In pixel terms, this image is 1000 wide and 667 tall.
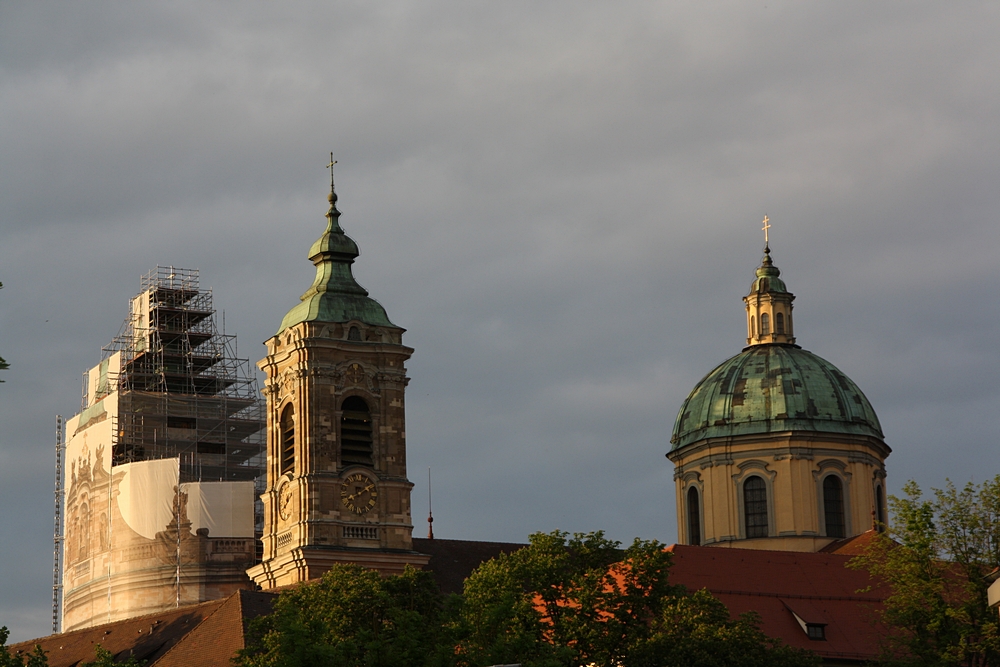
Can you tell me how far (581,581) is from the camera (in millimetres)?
64875

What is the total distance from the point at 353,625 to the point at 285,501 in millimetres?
25441

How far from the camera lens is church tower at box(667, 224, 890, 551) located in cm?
9125

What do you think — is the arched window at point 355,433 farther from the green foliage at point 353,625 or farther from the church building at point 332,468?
the green foliage at point 353,625

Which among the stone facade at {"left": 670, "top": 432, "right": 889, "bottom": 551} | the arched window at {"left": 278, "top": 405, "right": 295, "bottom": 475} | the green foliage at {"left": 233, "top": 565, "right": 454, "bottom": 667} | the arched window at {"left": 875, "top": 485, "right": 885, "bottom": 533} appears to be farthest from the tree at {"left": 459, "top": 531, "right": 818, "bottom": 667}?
the arched window at {"left": 875, "top": 485, "right": 885, "bottom": 533}

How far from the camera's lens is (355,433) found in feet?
288

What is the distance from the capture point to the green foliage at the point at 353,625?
59.4 metres

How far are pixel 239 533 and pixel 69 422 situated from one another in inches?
427

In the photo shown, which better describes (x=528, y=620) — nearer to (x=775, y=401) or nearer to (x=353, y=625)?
(x=353, y=625)

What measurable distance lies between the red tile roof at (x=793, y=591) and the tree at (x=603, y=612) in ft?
33.8

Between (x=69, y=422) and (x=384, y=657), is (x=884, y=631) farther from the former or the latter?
(x=69, y=422)

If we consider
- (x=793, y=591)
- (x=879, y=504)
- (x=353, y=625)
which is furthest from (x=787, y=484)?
(x=353, y=625)

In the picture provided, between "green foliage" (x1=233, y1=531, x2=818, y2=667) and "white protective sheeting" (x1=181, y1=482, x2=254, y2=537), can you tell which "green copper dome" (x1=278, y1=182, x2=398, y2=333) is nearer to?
"white protective sheeting" (x1=181, y1=482, x2=254, y2=537)

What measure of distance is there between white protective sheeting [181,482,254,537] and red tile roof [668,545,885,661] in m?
18.9

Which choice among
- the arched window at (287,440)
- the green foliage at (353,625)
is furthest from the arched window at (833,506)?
the green foliage at (353,625)
